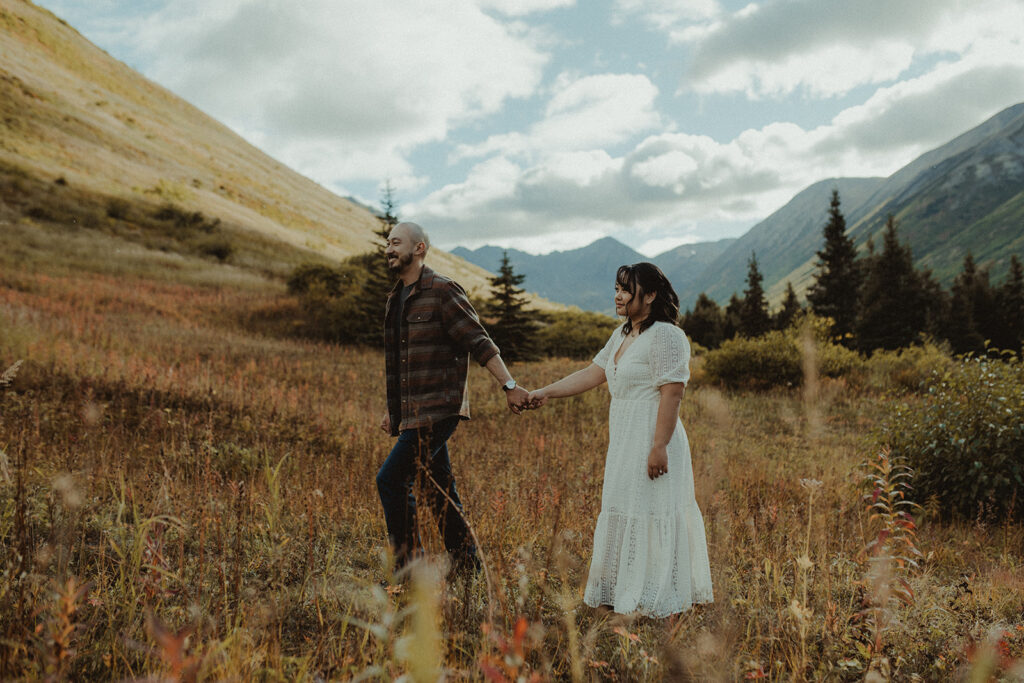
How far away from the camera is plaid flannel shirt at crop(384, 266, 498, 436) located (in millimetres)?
3490

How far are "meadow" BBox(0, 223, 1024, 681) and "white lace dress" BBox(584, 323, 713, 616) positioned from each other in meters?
0.18

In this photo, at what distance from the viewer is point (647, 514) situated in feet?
10.0

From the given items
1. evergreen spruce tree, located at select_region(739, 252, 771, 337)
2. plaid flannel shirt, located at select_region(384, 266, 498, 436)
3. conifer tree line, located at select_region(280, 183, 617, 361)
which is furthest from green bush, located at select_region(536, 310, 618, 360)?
plaid flannel shirt, located at select_region(384, 266, 498, 436)

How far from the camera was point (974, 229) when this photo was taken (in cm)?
17725

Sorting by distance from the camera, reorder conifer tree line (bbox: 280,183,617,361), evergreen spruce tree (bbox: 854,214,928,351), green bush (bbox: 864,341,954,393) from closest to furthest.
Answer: green bush (bbox: 864,341,954,393) → conifer tree line (bbox: 280,183,617,361) → evergreen spruce tree (bbox: 854,214,928,351)

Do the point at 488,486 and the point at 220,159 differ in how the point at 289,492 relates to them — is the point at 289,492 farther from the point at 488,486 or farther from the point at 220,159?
the point at 220,159

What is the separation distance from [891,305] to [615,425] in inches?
1453

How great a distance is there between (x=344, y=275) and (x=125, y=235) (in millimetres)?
18825

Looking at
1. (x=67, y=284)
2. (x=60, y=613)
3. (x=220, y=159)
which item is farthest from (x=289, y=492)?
(x=220, y=159)

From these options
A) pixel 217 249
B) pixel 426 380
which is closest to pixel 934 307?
pixel 426 380

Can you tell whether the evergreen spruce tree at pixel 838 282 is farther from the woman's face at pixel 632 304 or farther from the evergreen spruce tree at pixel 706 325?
the woman's face at pixel 632 304

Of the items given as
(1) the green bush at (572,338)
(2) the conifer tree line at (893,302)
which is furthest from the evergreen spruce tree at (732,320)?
(1) the green bush at (572,338)

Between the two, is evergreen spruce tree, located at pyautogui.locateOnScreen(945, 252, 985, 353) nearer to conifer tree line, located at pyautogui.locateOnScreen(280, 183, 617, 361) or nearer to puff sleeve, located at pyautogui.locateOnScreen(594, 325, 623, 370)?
conifer tree line, located at pyautogui.locateOnScreen(280, 183, 617, 361)

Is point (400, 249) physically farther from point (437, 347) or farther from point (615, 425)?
point (615, 425)
